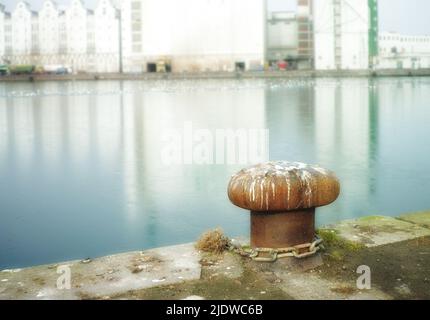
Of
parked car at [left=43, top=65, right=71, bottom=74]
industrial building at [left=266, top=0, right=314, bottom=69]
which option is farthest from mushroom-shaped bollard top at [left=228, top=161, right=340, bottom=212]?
parked car at [left=43, top=65, right=71, bottom=74]

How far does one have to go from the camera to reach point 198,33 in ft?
231

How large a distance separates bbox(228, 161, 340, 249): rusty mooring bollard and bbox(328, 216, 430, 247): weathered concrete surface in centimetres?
55

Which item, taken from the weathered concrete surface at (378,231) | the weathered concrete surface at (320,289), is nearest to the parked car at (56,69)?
the weathered concrete surface at (378,231)

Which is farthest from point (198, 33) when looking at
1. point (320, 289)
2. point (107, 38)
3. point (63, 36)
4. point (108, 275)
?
point (320, 289)

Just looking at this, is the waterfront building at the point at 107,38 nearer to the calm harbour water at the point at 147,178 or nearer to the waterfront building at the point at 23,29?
the waterfront building at the point at 23,29

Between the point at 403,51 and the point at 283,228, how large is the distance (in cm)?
8730

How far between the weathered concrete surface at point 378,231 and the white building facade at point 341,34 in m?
66.0

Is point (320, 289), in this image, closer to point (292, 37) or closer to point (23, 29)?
point (292, 37)

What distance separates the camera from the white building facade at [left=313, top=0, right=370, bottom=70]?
67.2m

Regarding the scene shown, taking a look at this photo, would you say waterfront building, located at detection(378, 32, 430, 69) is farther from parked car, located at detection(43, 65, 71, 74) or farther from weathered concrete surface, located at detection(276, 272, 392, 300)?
weathered concrete surface, located at detection(276, 272, 392, 300)

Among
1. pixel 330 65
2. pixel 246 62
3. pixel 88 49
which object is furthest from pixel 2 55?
pixel 330 65

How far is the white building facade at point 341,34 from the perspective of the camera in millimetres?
67188

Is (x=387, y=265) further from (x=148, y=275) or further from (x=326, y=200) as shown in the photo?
(x=148, y=275)
